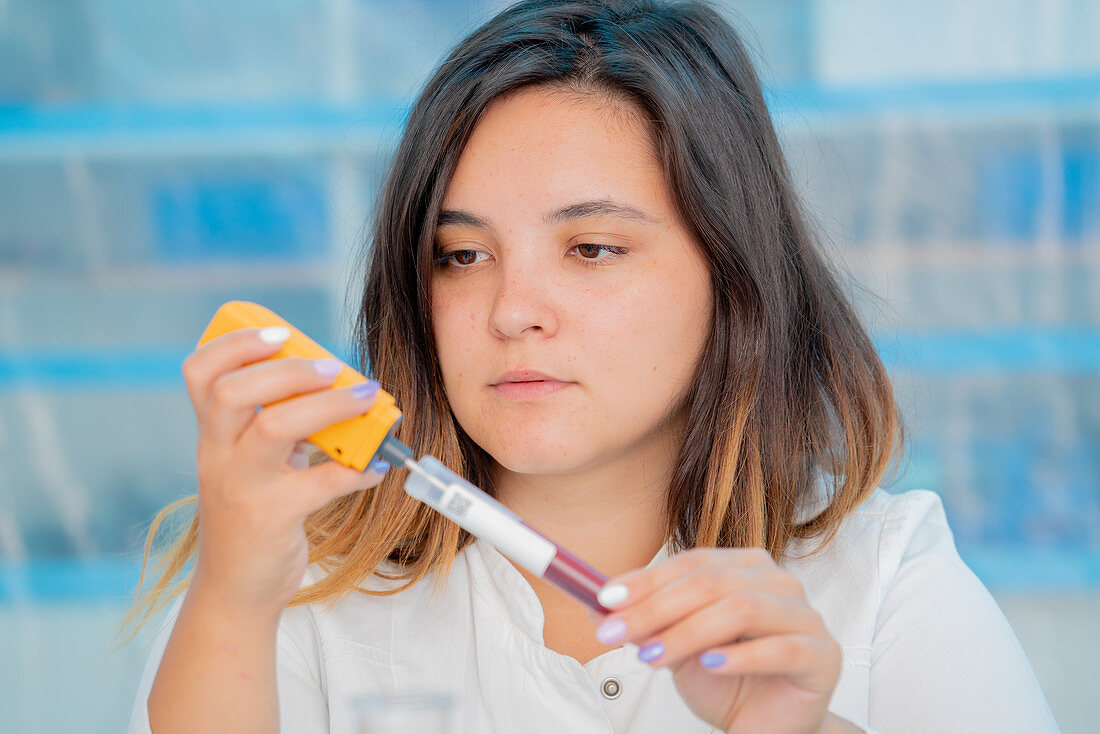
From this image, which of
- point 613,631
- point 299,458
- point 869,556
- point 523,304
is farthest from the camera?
point 869,556

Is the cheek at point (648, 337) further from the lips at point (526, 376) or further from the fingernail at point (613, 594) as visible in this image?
the fingernail at point (613, 594)

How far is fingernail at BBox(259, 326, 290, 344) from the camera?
0.74 metres

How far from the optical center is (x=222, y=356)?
73cm

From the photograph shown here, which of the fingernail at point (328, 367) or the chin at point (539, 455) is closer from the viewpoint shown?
the fingernail at point (328, 367)

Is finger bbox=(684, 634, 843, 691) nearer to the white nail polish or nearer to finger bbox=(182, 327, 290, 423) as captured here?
the white nail polish

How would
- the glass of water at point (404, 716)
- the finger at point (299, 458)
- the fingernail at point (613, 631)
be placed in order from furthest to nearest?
the finger at point (299, 458) < the fingernail at point (613, 631) < the glass of water at point (404, 716)

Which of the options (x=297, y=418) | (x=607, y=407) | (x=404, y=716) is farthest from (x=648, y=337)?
(x=404, y=716)

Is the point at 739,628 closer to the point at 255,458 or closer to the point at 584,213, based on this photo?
the point at 255,458

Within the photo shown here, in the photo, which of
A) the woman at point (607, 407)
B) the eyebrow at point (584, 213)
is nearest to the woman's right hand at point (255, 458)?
the woman at point (607, 407)

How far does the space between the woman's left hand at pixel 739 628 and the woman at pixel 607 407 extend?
199 millimetres

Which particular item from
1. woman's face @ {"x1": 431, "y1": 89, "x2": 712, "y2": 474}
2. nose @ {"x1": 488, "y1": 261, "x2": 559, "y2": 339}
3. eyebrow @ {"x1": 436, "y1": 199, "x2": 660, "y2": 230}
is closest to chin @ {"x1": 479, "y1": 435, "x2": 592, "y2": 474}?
woman's face @ {"x1": 431, "y1": 89, "x2": 712, "y2": 474}

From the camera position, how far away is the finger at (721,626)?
695mm

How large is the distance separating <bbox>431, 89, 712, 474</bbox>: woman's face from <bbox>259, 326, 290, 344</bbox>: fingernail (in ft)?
0.93

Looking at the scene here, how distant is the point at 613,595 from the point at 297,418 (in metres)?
0.26
